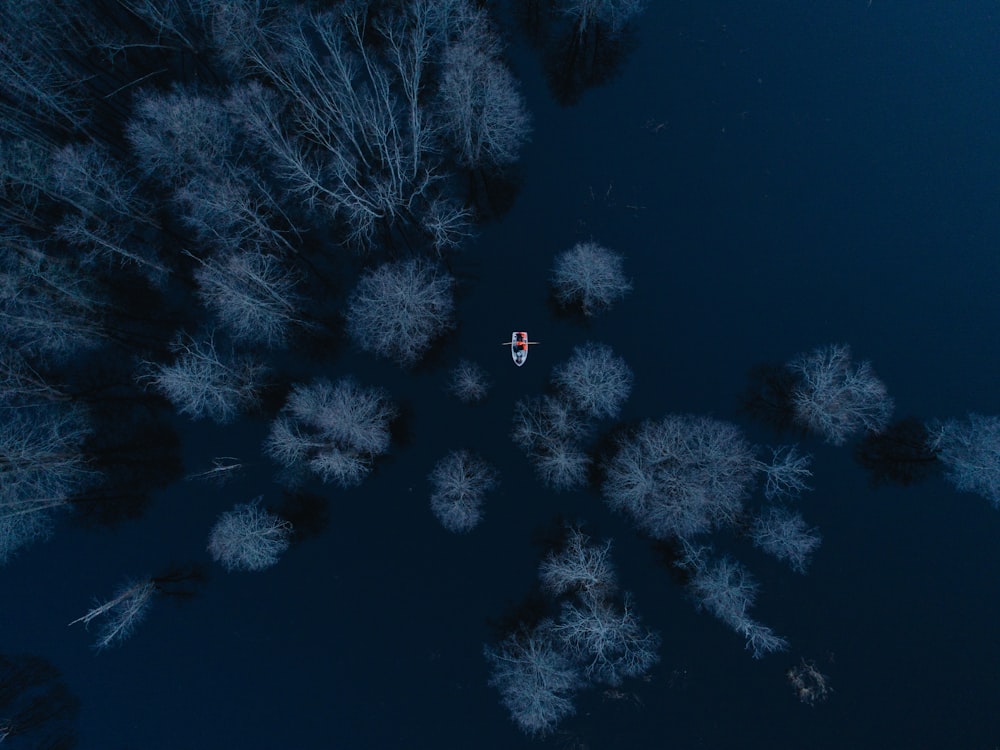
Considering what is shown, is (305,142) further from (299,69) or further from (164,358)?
(164,358)

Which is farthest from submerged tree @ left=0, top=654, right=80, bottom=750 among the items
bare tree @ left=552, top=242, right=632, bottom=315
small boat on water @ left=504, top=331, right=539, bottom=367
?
bare tree @ left=552, top=242, right=632, bottom=315

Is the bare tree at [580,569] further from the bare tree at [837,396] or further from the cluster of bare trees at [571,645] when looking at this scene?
the bare tree at [837,396]

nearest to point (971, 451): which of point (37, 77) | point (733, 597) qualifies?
point (733, 597)

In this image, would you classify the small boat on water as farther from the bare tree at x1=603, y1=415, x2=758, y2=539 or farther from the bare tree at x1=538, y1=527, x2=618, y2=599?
the bare tree at x1=538, y1=527, x2=618, y2=599

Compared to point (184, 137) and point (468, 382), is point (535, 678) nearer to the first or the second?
point (468, 382)

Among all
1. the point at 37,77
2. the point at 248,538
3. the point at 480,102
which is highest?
the point at 37,77

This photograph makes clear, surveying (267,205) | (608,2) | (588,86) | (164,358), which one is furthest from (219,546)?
(608,2)
